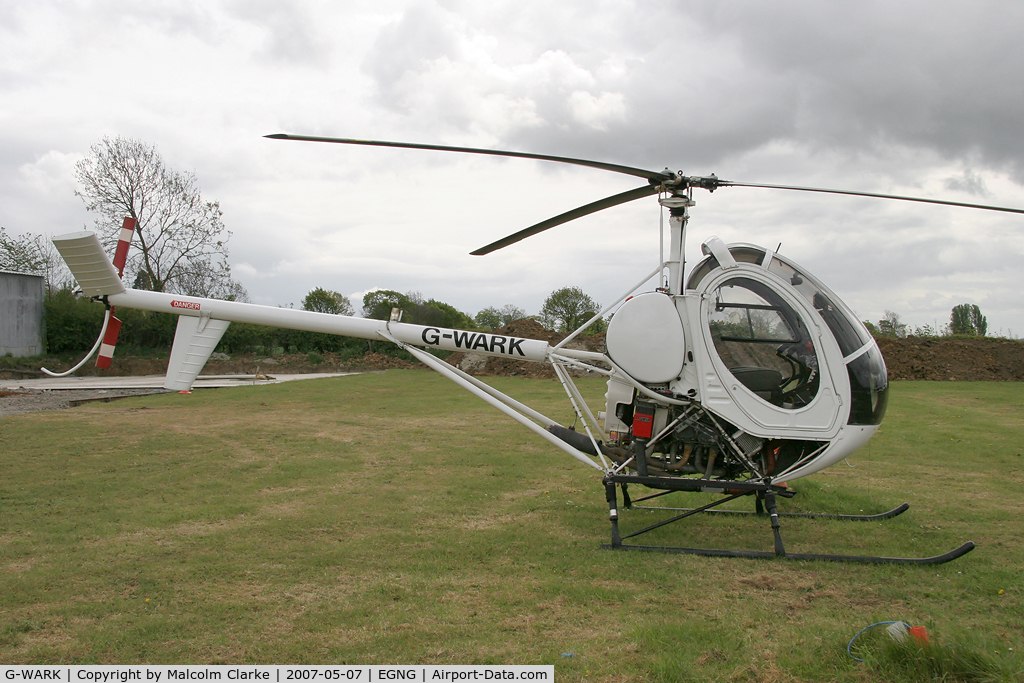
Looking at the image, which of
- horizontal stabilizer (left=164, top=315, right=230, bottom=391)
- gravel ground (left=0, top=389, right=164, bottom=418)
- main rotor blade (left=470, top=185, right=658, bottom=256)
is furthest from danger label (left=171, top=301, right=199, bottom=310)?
gravel ground (left=0, top=389, right=164, bottom=418)

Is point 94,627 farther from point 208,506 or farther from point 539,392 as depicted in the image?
point 539,392

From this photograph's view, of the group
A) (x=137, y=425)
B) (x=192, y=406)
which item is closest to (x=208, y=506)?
(x=137, y=425)

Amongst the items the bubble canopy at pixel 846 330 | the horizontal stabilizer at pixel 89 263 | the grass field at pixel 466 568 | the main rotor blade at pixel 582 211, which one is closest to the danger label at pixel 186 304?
the horizontal stabilizer at pixel 89 263

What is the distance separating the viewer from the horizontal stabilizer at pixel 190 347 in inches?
263

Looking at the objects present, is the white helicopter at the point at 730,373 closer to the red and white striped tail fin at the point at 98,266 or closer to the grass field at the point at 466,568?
the grass field at the point at 466,568

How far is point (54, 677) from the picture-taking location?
3.31 m

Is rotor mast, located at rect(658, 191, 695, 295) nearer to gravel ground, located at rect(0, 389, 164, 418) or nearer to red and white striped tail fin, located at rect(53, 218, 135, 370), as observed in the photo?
red and white striped tail fin, located at rect(53, 218, 135, 370)

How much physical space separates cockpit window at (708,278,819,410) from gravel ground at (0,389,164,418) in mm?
14471

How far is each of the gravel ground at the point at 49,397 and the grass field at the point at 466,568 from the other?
16.7 feet

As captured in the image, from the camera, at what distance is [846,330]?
522 cm

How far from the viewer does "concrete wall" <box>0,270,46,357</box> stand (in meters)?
27.6

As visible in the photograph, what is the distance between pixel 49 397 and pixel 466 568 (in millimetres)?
16568

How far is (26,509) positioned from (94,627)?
3.47 meters

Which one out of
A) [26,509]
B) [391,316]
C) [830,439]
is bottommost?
[26,509]
